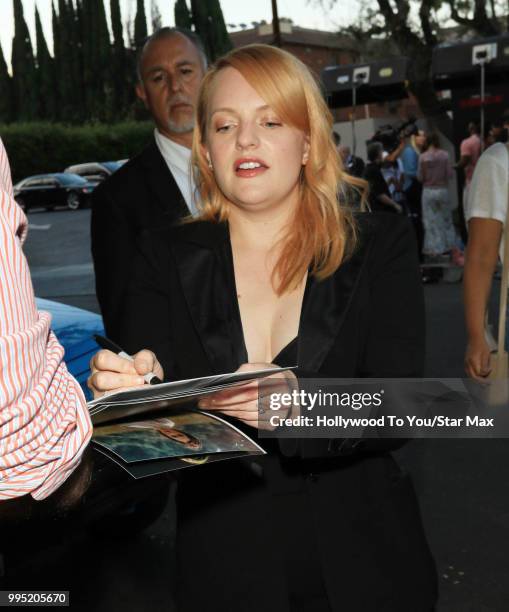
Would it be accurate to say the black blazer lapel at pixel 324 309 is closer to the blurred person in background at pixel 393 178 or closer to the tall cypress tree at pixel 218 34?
the blurred person in background at pixel 393 178

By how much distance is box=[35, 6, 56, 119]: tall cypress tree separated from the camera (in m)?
50.8

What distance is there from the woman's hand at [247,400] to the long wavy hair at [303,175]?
0.40 meters

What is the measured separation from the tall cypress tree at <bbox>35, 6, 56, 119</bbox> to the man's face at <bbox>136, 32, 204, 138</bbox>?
160 ft

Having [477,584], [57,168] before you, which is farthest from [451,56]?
[57,168]

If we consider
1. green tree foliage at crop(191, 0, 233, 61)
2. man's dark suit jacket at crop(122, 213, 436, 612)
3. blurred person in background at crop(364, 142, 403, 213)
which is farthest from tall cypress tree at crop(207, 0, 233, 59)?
man's dark suit jacket at crop(122, 213, 436, 612)

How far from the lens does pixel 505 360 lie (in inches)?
106

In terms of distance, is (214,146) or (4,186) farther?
(214,146)

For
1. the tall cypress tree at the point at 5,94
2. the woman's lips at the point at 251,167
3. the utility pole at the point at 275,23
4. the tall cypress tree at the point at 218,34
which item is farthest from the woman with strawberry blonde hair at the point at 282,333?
the tall cypress tree at the point at 5,94

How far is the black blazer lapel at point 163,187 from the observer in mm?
3123

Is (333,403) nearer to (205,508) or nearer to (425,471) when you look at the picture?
(205,508)

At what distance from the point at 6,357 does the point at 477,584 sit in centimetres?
297

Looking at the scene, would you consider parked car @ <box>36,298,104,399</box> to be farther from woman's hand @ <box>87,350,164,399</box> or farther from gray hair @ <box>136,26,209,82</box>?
woman's hand @ <box>87,350,164,399</box>

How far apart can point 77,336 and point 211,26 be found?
23771mm

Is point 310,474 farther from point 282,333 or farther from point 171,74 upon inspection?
point 171,74
